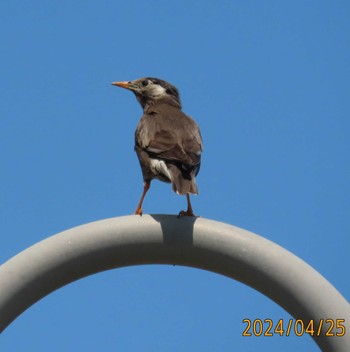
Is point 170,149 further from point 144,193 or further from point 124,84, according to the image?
point 124,84

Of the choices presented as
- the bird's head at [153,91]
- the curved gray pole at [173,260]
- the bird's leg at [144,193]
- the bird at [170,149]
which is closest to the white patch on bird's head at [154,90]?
the bird's head at [153,91]

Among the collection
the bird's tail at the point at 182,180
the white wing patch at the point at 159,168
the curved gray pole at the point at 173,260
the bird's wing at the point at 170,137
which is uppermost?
the bird's wing at the point at 170,137

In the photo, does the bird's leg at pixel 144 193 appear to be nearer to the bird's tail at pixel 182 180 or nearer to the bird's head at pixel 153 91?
the bird's tail at pixel 182 180

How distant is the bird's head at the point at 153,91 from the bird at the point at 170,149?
Result: 1.80 ft

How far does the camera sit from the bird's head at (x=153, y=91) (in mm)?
9008

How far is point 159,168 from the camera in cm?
679

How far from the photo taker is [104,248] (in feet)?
15.6

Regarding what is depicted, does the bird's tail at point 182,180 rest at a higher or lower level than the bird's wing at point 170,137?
lower

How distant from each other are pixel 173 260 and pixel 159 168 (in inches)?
76.6

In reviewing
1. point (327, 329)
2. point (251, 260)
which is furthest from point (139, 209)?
point (327, 329)

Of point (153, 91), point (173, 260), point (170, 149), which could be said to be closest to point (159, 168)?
point (170, 149)

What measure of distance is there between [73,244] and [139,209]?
6.95ft

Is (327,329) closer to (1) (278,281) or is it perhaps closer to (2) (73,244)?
(1) (278,281)

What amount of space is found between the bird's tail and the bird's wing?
0.25 ft
